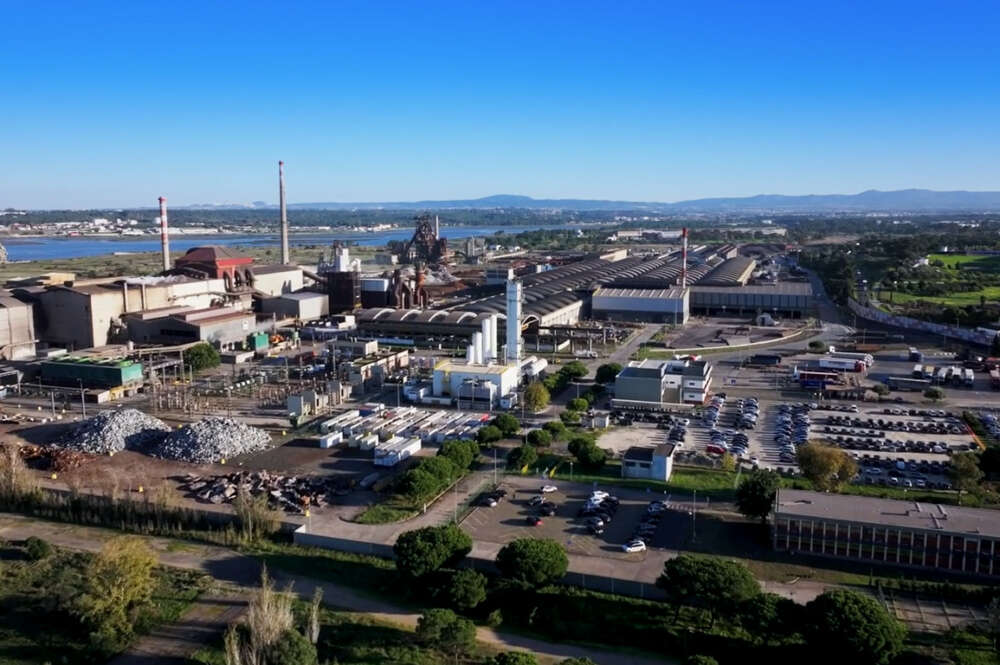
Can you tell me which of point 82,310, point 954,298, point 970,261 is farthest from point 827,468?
point 970,261

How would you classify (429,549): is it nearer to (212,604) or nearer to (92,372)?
(212,604)

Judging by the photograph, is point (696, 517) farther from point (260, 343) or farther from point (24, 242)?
point (24, 242)

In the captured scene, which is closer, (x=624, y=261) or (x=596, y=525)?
(x=596, y=525)

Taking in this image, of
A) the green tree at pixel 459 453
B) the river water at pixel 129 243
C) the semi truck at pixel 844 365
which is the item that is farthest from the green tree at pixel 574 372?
the river water at pixel 129 243

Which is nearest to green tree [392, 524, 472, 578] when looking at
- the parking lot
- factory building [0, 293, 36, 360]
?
the parking lot

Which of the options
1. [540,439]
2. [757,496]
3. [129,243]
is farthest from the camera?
[129,243]

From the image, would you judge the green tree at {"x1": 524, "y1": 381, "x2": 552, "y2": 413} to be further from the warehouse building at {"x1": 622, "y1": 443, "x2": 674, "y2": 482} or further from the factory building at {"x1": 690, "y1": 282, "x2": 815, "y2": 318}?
the factory building at {"x1": 690, "y1": 282, "x2": 815, "y2": 318}

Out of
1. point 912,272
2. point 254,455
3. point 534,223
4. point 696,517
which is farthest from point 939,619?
point 534,223
